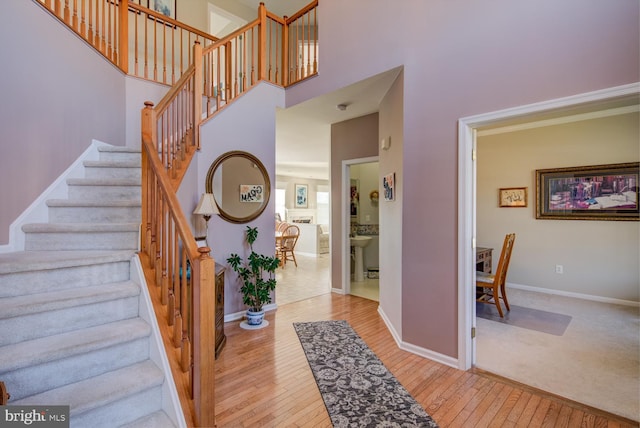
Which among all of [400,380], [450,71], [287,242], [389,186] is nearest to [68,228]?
[400,380]

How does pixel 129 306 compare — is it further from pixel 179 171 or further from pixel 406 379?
pixel 406 379

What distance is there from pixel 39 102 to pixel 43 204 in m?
0.83

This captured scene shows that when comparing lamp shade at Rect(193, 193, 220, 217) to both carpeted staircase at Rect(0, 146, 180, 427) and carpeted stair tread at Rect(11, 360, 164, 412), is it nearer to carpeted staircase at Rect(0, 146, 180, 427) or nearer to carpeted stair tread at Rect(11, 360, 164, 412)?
carpeted staircase at Rect(0, 146, 180, 427)

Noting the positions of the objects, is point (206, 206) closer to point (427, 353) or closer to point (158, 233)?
point (158, 233)

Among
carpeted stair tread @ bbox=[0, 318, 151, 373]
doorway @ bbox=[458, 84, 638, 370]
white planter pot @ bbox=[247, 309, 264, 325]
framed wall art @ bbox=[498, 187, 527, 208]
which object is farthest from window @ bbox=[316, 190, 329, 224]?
carpeted stair tread @ bbox=[0, 318, 151, 373]

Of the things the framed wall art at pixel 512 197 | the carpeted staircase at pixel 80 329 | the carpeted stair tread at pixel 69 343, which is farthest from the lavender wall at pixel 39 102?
the framed wall art at pixel 512 197

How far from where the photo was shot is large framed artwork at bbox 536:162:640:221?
4035mm

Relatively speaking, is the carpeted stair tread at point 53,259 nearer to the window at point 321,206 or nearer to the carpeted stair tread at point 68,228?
the carpeted stair tread at point 68,228

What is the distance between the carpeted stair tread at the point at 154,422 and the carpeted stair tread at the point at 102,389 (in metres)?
0.15

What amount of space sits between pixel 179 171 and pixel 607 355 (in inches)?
172

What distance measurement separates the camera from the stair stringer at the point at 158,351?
151 cm

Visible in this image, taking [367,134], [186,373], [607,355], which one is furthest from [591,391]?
A: [367,134]

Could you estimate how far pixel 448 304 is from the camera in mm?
2527

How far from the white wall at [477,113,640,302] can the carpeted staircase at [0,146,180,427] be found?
540 cm
